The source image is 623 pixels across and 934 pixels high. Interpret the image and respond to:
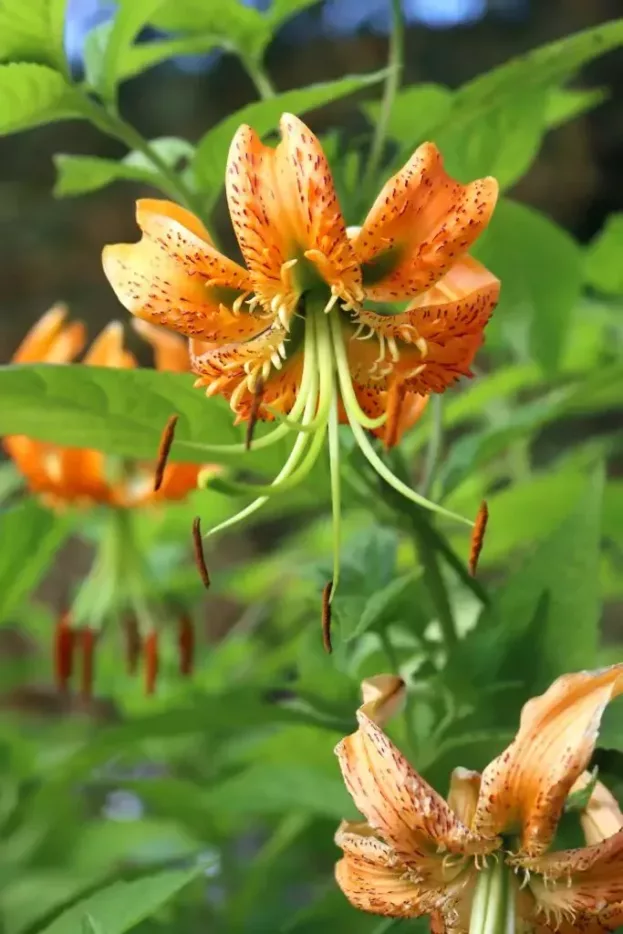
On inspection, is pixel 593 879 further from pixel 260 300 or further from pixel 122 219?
pixel 122 219

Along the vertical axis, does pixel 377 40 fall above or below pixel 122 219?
above

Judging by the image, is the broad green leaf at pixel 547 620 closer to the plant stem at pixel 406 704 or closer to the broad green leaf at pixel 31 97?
the plant stem at pixel 406 704

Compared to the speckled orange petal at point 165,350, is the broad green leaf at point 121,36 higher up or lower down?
higher up

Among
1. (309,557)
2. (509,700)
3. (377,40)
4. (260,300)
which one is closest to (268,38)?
(260,300)

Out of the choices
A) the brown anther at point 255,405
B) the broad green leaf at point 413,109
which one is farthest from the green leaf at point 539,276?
the brown anther at point 255,405

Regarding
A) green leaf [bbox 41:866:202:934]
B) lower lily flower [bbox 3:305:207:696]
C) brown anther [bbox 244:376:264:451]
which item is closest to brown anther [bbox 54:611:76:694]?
lower lily flower [bbox 3:305:207:696]

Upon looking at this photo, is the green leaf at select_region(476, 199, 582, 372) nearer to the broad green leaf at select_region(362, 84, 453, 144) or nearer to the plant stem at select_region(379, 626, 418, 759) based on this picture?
the broad green leaf at select_region(362, 84, 453, 144)
